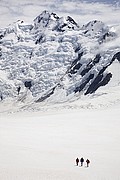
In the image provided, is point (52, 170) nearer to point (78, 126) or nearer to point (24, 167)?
point (24, 167)

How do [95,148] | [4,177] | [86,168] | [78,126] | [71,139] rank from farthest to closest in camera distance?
[78,126] < [71,139] < [95,148] < [86,168] < [4,177]

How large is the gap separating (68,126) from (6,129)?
1412 cm

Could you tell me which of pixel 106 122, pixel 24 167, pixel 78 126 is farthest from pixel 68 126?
pixel 24 167

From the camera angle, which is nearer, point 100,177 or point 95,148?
point 100,177

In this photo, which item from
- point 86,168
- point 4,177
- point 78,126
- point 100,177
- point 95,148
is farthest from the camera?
point 78,126

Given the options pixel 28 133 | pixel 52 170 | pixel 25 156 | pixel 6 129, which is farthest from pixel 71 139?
pixel 52 170

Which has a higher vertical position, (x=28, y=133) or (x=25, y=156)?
(x=25, y=156)

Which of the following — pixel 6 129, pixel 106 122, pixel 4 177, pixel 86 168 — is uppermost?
pixel 4 177

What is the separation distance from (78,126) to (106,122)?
7.46 m

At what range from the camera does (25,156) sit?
42.9 m

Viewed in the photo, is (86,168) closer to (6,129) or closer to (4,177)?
(4,177)

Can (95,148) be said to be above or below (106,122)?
above

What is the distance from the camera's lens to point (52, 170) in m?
37.5

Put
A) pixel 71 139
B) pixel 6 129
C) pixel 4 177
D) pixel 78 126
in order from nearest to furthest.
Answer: pixel 4 177, pixel 71 139, pixel 6 129, pixel 78 126
